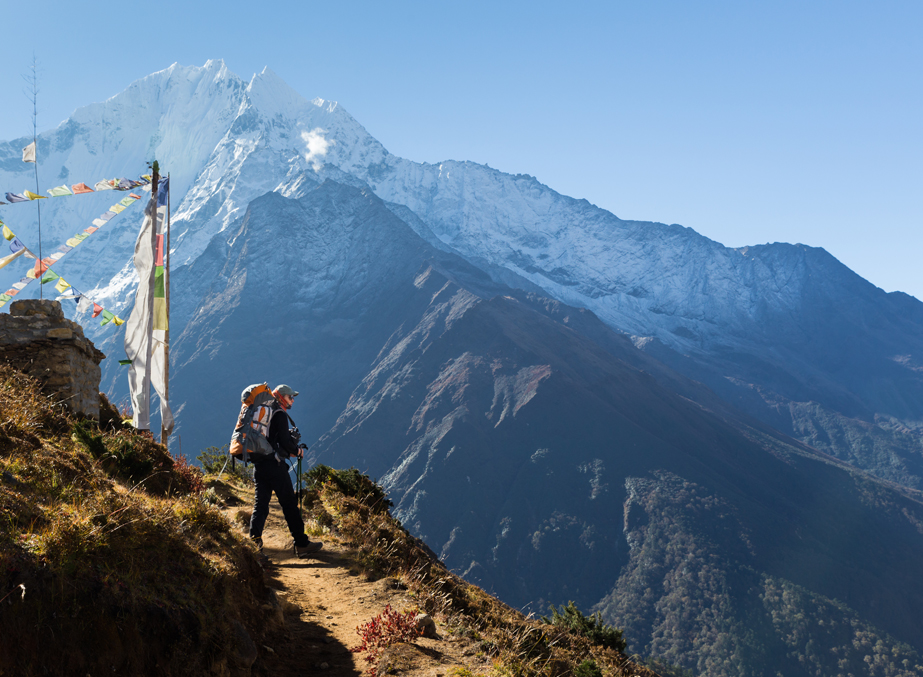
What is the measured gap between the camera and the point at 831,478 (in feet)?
612

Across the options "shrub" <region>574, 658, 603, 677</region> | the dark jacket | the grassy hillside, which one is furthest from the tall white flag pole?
"shrub" <region>574, 658, 603, 677</region>

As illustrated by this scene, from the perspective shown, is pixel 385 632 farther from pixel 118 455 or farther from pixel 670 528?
pixel 670 528

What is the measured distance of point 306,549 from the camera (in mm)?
8453

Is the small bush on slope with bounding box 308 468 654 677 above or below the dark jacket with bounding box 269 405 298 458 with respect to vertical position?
below

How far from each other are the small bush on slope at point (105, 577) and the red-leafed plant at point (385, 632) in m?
1.05

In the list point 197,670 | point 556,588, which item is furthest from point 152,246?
point 556,588

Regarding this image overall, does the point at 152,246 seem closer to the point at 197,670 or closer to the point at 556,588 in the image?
the point at 197,670

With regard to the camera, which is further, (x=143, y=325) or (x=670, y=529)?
(x=670, y=529)

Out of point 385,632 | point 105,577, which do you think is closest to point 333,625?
point 385,632

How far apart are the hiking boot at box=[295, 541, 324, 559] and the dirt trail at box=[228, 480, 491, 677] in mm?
75

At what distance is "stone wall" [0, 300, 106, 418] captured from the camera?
30.2 feet

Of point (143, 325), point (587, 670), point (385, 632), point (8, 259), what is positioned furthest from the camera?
point (8, 259)

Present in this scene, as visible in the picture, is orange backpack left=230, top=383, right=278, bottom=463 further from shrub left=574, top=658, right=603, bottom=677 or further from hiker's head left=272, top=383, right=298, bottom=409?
shrub left=574, top=658, right=603, bottom=677

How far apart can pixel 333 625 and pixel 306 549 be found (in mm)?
2250
